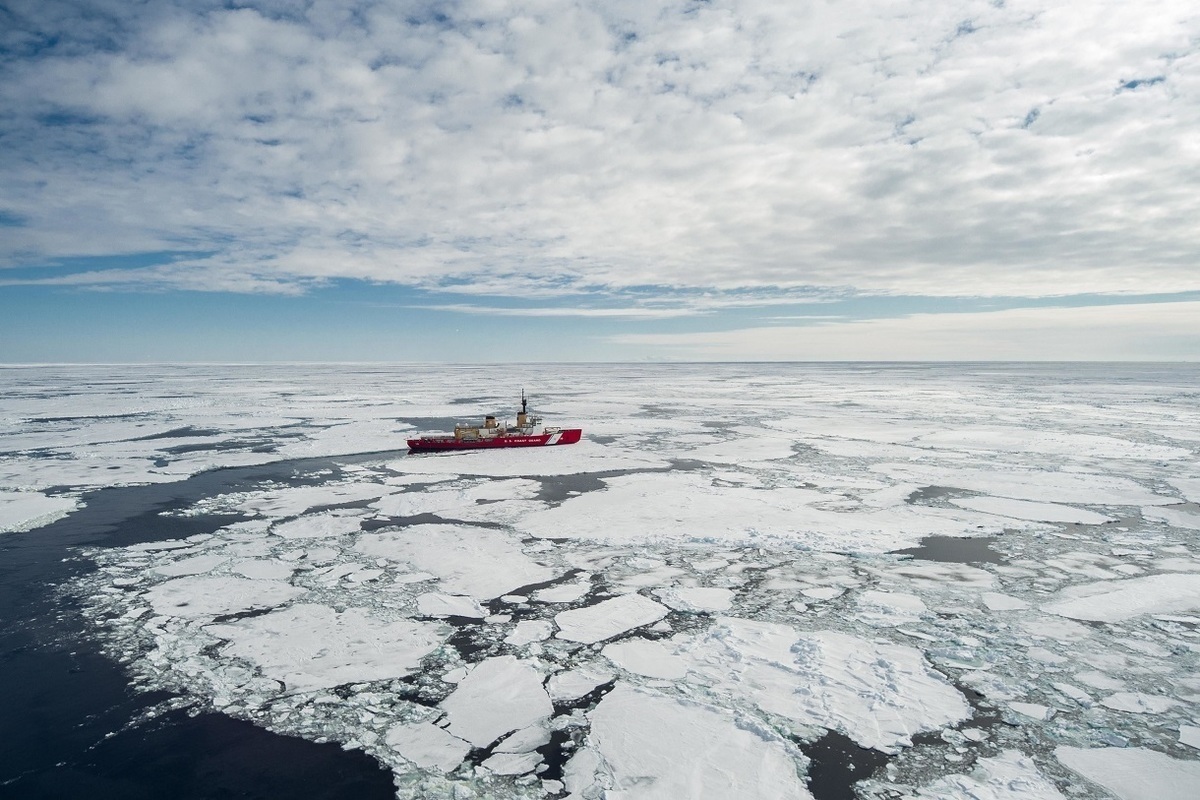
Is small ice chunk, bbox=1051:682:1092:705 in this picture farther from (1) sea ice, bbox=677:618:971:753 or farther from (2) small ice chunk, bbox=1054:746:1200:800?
(1) sea ice, bbox=677:618:971:753

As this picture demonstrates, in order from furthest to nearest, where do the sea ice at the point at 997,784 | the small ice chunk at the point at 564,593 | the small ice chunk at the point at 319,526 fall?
the small ice chunk at the point at 319,526 < the small ice chunk at the point at 564,593 < the sea ice at the point at 997,784

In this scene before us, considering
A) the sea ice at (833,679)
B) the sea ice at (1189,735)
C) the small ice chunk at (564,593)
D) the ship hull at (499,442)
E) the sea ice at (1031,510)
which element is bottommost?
the ship hull at (499,442)

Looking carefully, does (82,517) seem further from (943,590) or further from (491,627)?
(943,590)

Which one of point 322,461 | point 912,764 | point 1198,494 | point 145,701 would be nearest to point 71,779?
point 145,701

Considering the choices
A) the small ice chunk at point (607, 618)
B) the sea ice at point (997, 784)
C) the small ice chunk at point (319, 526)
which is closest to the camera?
the sea ice at point (997, 784)

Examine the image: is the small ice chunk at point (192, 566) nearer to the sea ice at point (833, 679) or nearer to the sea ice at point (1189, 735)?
the sea ice at point (833, 679)

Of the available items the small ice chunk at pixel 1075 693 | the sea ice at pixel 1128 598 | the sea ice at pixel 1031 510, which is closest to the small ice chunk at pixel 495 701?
the small ice chunk at pixel 1075 693

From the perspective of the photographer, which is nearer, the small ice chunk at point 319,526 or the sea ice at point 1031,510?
the small ice chunk at point 319,526
